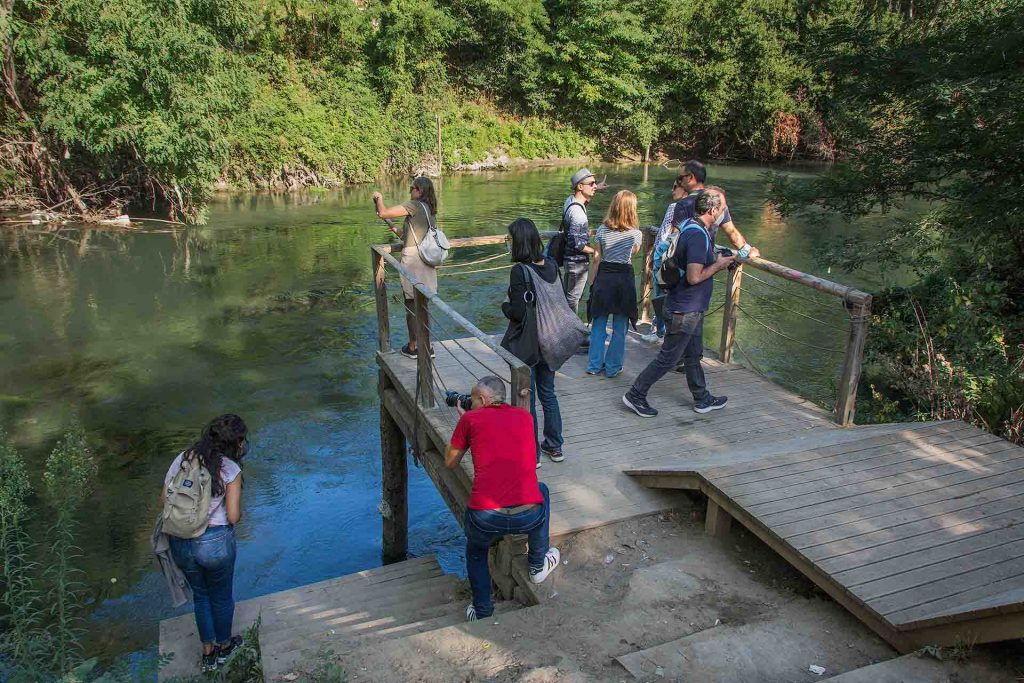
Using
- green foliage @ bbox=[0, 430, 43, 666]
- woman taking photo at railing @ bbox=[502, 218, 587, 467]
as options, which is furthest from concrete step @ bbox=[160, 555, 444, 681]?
woman taking photo at railing @ bbox=[502, 218, 587, 467]

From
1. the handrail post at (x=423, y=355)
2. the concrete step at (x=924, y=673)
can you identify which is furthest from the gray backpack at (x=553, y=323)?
the concrete step at (x=924, y=673)

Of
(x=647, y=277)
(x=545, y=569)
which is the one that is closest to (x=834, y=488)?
(x=545, y=569)

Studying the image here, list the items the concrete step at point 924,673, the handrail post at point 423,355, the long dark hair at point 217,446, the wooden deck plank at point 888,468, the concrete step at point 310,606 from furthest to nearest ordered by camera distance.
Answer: the handrail post at point 423,355, the concrete step at point 310,606, the wooden deck plank at point 888,468, the long dark hair at point 217,446, the concrete step at point 924,673

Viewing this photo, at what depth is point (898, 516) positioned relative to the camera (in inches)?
181

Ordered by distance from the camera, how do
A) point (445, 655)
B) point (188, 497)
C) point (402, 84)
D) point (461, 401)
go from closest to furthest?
point (445, 655)
point (188, 497)
point (461, 401)
point (402, 84)

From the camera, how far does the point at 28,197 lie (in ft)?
63.6

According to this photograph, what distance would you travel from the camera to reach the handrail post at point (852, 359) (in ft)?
18.3

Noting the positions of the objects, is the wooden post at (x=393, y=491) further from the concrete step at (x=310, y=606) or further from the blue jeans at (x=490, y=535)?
the blue jeans at (x=490, y=535)

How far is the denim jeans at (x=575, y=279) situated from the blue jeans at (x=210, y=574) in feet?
12.1

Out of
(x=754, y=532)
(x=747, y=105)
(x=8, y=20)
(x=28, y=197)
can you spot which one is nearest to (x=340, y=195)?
(x=28, y=197)

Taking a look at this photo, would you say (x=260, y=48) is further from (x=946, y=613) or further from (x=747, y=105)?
(x=946, y=613)

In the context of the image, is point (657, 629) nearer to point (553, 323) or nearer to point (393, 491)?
point (553, 323)

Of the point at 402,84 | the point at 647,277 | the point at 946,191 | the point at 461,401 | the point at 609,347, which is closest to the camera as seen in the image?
the point at 461,401

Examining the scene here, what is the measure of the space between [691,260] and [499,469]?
2.45m
